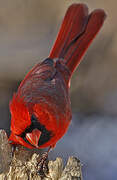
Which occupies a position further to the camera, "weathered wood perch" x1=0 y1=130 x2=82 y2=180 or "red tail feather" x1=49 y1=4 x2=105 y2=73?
"red tail feather" x1=49 y1=4 x2=105 y2=73

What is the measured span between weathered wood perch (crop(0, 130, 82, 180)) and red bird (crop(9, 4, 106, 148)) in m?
0.04

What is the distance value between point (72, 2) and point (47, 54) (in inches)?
7.8

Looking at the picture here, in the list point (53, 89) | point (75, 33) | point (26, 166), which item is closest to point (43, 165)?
point (26, 166)

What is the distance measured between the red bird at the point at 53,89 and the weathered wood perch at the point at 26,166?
37 millimetres

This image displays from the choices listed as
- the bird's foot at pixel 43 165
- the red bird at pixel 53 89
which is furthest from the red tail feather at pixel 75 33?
the bird's foot at pixel 43 165

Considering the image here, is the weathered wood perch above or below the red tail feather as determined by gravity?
below

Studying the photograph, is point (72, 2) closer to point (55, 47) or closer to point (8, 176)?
point (55, 47)

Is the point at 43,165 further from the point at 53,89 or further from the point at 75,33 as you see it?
the point at 75,33

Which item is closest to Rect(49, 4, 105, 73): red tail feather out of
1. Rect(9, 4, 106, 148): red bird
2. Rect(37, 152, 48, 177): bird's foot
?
Rect(9, 4, 106, 148): red bird

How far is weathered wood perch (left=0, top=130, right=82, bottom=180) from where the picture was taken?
0.58 m

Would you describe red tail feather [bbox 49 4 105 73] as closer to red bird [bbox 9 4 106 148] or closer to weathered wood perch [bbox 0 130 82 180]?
red bird [bbox 9 4 106 148]

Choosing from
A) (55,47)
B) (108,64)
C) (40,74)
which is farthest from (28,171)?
(108,64)

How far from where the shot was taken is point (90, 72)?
3.15 feet

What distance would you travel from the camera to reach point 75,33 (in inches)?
33.4
